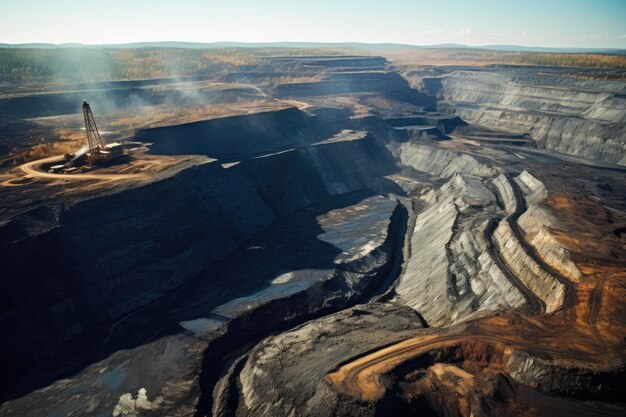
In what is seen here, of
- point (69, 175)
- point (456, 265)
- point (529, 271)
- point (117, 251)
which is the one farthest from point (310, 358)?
point (69, 175)

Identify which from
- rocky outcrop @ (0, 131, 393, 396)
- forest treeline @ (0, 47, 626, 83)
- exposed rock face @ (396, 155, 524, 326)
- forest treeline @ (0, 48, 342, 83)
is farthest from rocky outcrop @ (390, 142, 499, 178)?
forest treeline @ (0, 47, 626, 83)

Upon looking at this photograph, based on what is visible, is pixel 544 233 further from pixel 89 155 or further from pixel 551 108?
pixel 551 108

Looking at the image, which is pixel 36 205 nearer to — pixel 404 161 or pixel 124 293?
pixel 124 293

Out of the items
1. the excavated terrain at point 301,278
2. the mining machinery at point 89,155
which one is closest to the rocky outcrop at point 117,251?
the excavated terrain at point 301,278

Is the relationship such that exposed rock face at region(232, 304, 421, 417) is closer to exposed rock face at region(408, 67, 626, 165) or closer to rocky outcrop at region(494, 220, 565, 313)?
rocky outcrop at region(494, 220, 565, 313)

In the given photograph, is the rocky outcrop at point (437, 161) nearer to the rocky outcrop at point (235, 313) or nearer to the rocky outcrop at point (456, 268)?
the rocky outcrop at point (456, 268)
